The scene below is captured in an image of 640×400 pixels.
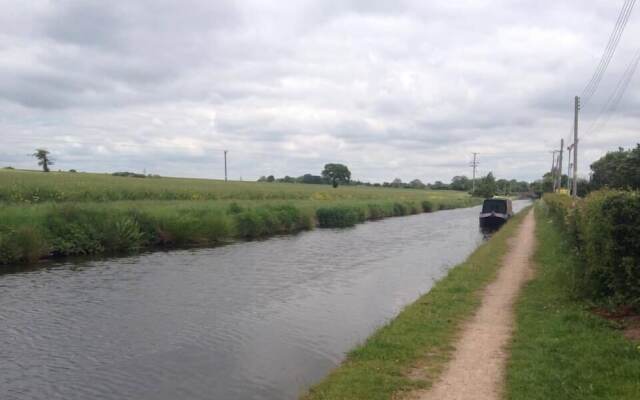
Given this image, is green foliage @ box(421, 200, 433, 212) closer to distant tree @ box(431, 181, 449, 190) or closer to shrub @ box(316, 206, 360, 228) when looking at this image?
shrub @ box(316, 206, 360, 228)

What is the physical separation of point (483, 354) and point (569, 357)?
1.25 metres

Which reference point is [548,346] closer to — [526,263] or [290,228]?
[526,263]

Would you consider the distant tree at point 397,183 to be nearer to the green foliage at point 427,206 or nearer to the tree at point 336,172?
the tree at point 336,172

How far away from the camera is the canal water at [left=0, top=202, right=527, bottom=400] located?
872 cm

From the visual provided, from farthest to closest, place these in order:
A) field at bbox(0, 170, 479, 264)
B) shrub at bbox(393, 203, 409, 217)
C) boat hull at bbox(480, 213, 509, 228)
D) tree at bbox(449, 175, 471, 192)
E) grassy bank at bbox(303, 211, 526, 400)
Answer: tree at bbox(449, 175, 471, 192)
shrub at bbox(393, 203, 409, 217)
boat hull at bbox(480, 213, 509, 228)
field at bbox(0, 170, 479, 264)
grassy bank at bbox(303, 211, 526, 400)

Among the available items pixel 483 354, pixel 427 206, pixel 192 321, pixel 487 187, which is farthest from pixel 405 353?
pixel 487 187

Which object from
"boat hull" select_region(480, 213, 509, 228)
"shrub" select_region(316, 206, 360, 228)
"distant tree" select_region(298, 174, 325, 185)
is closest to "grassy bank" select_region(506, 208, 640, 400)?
"shrub" select_region(316, 206, 360, 228)

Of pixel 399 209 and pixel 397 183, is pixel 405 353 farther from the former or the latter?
pixel 397 183

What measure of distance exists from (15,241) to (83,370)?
41.5ft

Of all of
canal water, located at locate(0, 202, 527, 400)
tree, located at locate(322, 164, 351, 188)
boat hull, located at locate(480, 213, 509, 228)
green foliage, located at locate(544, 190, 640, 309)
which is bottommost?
canal water, located at locate(0, 202, 527, 400)

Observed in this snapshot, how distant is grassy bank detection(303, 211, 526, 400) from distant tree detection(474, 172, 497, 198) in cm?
11156

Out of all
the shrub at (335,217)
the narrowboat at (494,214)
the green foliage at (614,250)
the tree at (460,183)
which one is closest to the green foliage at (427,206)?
the narrowboat at (494,214)

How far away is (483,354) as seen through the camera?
27.2 feet

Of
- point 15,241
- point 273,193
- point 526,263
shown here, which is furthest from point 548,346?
point 273,193
